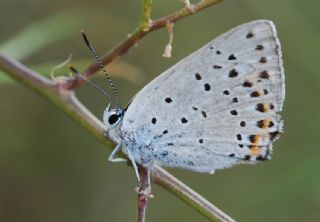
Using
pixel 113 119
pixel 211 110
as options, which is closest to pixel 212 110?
pixel 211 110

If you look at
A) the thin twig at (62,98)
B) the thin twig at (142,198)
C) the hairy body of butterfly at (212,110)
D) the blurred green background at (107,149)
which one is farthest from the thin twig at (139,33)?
the blurred green background at (107,149)

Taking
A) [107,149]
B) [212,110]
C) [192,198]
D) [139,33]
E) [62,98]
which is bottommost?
[107,149]

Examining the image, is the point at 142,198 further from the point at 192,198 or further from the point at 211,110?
the point at 211,110

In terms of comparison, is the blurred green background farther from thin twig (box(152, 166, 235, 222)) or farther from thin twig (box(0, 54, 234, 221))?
thin twig (box(152, 166, 235, 222))

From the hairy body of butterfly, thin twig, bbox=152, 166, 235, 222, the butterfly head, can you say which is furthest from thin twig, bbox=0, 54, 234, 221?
the butterfly head

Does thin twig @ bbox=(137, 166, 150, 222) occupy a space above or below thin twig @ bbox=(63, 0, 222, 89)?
below

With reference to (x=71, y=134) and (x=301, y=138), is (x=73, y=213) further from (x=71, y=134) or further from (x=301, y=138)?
(x=301, y=138)
